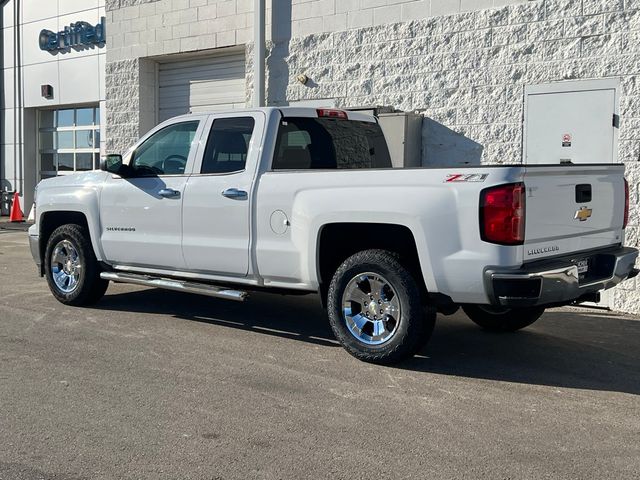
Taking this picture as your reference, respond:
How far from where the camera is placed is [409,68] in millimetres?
10820

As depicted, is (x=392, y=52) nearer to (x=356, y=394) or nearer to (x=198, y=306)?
(x=198, y=306)

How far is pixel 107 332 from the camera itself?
23.5ft

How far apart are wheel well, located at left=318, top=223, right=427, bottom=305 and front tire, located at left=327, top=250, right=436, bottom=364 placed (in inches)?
6.7

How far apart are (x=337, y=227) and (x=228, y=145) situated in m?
1.56

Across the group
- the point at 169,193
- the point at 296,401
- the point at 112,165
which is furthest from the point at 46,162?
the point at 296,401

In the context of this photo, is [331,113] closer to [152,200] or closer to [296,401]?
[152,200]

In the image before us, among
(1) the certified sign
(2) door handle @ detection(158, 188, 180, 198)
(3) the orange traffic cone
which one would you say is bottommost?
(3) the orange traffic cone

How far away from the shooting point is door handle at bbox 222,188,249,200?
22.0 ft

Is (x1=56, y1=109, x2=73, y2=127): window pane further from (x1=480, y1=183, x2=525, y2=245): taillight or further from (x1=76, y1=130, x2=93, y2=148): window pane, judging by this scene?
(x1=480, y1=183, x2=525, y2=245): taillight

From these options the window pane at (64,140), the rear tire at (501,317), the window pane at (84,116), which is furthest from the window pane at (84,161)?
the rear tire at (501,317)

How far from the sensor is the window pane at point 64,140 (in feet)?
60.9

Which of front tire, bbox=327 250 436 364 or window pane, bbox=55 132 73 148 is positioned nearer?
front tire, bbox=327 250 436 364

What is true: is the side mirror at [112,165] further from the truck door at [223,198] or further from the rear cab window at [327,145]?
the rear cab window at [327,145]

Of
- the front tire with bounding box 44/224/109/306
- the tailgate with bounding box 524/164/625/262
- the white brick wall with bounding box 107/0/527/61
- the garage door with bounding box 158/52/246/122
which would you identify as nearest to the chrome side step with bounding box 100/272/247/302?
the front tire with bounding box 44/224/109/306
